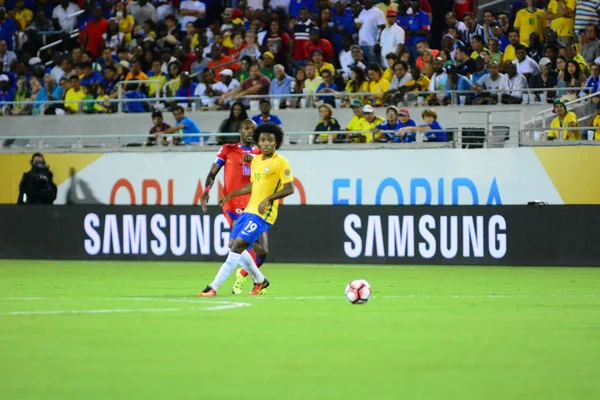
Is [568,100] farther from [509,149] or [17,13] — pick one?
[17,13]

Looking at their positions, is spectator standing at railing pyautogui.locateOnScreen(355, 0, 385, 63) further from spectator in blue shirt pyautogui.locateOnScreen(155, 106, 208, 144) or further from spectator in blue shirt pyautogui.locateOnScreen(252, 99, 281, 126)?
spectator in blue shirt pyautogui.locateOnScreen(155, 106, 208, 144)

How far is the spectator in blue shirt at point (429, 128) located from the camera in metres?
24.0

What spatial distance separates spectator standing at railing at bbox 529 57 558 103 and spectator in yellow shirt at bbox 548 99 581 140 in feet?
2.28

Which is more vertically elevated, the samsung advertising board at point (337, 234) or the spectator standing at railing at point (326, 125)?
the spectator standing at railing at point (326, 125)

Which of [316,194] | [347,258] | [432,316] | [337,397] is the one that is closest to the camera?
[337,397]

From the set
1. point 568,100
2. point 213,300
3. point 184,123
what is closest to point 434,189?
point 568,100

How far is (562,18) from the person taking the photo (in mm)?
25844

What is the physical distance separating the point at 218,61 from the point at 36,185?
208 inches

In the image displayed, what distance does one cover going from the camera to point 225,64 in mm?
28516

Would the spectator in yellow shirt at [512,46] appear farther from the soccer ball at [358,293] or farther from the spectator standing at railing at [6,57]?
the spectator standing at railing at [6,57]

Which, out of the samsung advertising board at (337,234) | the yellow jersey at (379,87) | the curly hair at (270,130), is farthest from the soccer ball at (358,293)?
the yellow jersey at (379,87)

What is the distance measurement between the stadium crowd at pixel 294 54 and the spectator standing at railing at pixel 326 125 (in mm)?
614

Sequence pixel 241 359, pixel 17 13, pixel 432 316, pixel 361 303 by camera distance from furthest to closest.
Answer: pixel 17 13 → pixel 361 303 → pixel 432 316 → pixel 241 359

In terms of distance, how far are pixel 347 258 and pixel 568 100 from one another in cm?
553
